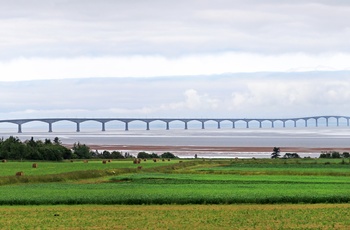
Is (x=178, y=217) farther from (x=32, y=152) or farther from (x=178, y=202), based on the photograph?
(x=32, y=152)

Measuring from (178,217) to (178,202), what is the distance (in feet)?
17.0

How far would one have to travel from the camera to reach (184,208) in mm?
29469

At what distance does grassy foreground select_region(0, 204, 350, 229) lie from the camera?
79.8ft

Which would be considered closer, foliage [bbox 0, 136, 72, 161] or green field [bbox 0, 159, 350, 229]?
green field [bbox 0, 159, 350, 229]

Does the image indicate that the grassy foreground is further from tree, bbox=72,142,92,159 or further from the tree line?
tree, bbox=72,142,92,159

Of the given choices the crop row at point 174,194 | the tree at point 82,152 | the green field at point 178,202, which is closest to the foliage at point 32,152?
the tree at point 82,152

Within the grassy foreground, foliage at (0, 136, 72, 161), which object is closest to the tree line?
foliage at (0, 136, 72, 161)

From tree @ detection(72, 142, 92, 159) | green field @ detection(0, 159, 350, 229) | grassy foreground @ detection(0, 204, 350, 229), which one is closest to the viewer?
grassy foreground @ detection(0, 204, 350, 229)

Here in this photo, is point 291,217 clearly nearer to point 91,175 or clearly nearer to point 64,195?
point 64,195

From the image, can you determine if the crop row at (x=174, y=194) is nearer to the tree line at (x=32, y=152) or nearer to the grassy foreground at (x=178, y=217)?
the grassy foreground at (x=178, y=217)

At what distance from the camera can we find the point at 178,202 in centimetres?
3156

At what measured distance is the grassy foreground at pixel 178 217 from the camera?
24312mm

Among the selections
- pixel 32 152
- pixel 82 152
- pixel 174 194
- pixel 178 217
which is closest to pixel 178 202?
pixel 174 194

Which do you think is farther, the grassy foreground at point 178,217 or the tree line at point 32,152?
the tree line at point 32,152
